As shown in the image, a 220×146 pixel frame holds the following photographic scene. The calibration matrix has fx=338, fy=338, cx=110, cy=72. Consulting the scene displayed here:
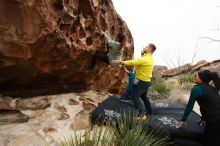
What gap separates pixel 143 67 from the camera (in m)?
6.94

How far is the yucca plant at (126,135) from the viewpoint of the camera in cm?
549

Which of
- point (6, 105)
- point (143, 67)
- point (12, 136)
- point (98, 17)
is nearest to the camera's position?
point (12, 136)

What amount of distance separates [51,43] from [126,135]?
88.7 inches

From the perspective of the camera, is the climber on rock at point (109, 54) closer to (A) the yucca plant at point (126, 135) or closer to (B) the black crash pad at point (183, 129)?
(A) the yucca plant at point (126, 135)

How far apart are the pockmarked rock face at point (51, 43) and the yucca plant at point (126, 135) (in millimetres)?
1622

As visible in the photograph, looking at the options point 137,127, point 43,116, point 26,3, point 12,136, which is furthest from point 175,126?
point 26,3

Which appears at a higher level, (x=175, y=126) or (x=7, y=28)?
(x=7, y=28)

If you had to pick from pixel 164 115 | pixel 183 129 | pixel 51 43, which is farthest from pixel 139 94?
pixel 51 43

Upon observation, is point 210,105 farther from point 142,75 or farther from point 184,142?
point 142,75

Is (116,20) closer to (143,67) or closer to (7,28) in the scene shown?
(143,67)

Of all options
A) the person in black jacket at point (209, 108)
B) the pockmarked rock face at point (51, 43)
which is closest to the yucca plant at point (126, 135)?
the person in black jacket at point (209, 108)

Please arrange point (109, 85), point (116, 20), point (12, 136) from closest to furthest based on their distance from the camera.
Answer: point (12, 136) → point (116, 20) → point (109, 85)

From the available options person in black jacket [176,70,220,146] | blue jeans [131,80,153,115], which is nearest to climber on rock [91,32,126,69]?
blue jeans [131,80,153,115]

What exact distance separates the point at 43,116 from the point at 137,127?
186cm
